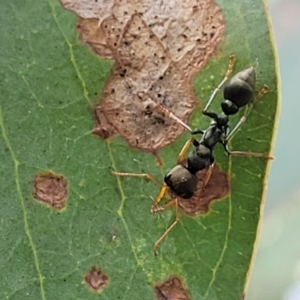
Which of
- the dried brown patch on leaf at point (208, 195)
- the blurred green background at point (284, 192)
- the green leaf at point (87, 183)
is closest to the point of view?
the green leaf at point (87, 183)

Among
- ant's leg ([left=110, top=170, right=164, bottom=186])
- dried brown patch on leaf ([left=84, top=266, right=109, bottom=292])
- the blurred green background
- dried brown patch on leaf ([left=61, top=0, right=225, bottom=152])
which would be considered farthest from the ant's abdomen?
the blurred green background

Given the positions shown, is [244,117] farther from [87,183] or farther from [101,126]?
[87,183]

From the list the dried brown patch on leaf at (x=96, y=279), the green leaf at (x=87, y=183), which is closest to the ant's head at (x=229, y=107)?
the green leaf at (x=87, y=183)

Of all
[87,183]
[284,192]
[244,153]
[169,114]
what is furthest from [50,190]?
[284,192]

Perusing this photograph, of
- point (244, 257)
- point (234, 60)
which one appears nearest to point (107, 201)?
point (244, 257)

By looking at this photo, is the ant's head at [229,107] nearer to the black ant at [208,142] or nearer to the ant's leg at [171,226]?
the black ant at [208,142]

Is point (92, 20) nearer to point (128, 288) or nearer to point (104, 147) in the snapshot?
point (104, 147)

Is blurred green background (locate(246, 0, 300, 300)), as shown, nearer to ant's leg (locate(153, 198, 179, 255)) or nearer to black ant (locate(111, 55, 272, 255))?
black ant (locate(111, 55, 272, 255))
